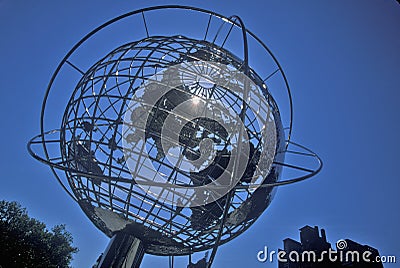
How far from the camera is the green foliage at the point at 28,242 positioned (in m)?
11.1

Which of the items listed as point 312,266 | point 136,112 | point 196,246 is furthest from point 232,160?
point 312,266

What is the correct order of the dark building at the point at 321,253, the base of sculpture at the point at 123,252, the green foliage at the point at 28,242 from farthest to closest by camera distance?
the green foliage at the point at 28,242 < the dark building at the point at 321,253 < the base of sculpture at the point at 123,252

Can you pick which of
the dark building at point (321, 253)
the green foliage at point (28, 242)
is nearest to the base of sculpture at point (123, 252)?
the dark building at point (321, 253)

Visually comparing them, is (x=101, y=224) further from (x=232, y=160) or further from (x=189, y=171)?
(x=232, y=160)

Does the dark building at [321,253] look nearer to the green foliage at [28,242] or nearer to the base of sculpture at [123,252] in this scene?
the base of sculpture at [123,252]

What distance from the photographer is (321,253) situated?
8.45 meters

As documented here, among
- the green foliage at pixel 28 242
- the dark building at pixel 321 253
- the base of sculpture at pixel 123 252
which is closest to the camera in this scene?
the base of sculpture at pixel 123 252

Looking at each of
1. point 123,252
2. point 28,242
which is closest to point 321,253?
point 123,252

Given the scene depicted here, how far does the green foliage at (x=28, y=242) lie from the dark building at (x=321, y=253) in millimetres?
10719

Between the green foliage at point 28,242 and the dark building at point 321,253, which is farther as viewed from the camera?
the green foliage at point 28,242

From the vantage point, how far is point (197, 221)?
3234 millimetres

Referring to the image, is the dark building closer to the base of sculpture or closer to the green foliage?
the base of sculpture

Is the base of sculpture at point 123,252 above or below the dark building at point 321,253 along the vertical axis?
below

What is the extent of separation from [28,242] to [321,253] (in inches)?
509
